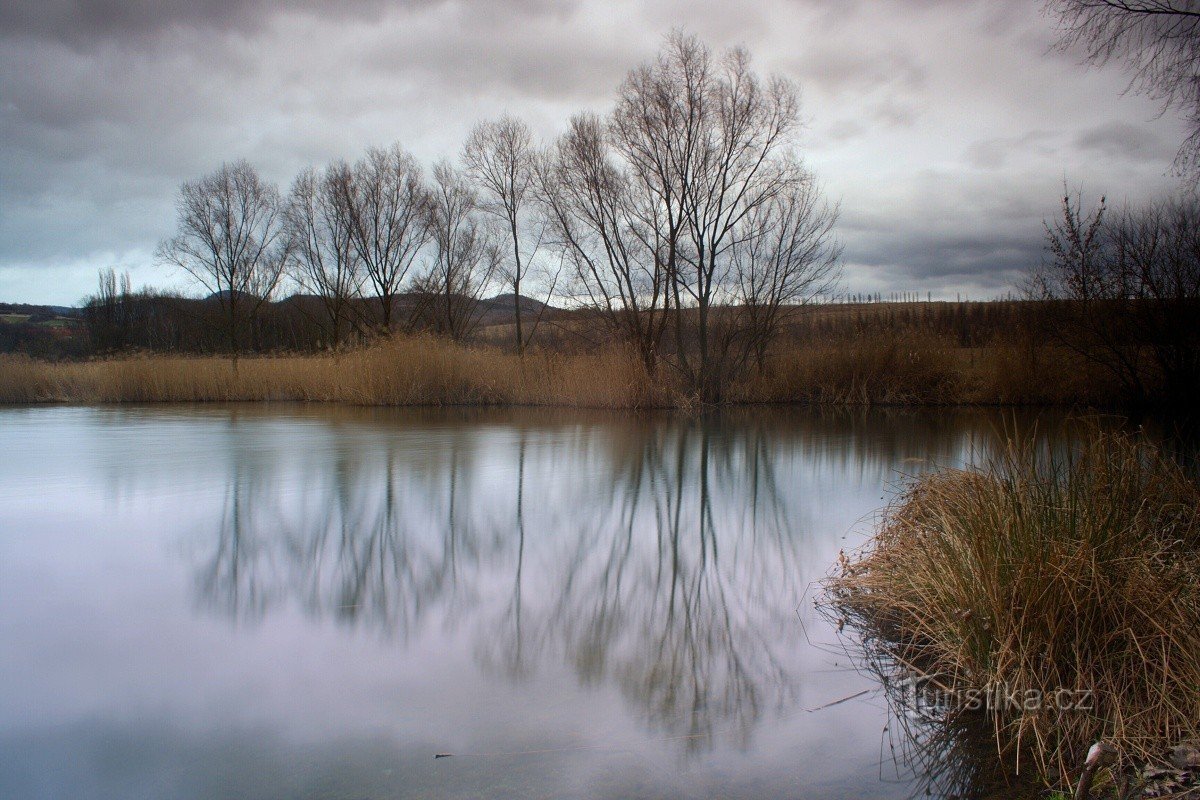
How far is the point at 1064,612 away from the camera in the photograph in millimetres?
2580

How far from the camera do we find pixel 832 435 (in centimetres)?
1174

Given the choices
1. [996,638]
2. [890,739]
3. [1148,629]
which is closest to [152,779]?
[890,739]

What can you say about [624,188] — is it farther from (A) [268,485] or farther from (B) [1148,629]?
(B) [1148,629]

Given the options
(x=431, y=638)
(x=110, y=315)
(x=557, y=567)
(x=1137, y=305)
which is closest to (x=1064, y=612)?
(x=431, y=638)

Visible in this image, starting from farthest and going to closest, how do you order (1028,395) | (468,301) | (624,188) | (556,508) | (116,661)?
(468,301) < (1028,395) < (624,188) < (556,508) < (116,661)

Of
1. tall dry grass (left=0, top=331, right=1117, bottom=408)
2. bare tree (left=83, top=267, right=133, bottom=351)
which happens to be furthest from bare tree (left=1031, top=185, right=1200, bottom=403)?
bare tree (left=83, top=267, right=133, bottom=351)

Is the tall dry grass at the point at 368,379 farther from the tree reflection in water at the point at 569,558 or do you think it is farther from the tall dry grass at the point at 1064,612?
the tall dry grass at the point at 1064,612

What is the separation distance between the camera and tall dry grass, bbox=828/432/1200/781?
2.29m

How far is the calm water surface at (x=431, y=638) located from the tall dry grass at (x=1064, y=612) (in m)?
0.38

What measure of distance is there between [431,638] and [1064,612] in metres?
2.49

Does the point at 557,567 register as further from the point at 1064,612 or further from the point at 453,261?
the point at 453,261

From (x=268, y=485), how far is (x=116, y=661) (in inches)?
171

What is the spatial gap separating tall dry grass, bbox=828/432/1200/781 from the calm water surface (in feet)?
→ 1.26

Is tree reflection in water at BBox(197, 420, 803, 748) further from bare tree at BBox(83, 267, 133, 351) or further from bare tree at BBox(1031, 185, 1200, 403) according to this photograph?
bare tree at BBox(83, 267, 133, 351)
